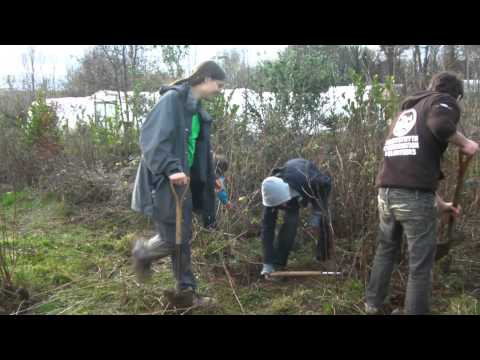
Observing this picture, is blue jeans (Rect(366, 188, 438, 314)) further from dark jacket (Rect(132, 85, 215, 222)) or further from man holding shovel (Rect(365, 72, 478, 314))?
dark jacket (Rect(132, 85, 215, 222))

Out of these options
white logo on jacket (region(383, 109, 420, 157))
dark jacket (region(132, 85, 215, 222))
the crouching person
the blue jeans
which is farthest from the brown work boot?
white logo on jacket (region(383, 109, 420, 157))

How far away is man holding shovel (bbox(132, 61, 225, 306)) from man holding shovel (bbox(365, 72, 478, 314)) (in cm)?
131

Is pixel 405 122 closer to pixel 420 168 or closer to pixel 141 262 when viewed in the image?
pixel 420 168

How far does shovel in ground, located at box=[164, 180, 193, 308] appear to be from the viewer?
3.35m

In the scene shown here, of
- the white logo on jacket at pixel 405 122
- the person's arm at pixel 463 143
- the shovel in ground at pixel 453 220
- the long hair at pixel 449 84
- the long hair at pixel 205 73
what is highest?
the long hair at pixel 205 73

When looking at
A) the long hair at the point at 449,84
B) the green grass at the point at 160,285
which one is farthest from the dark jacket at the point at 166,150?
the long hair at the point at 449,84

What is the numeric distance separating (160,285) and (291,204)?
1329 millimetres

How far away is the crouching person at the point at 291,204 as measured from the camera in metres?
4.16

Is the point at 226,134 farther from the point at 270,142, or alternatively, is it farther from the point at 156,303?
the point at 156,303

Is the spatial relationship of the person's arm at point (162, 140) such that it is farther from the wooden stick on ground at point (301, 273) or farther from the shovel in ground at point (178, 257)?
the wooden stick on ground at point (301, 273)

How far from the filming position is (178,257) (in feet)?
11.3

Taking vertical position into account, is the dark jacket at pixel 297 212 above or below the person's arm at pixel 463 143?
below

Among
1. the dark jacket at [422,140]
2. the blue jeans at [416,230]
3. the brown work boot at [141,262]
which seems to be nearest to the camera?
the dark jacket at [422,140]

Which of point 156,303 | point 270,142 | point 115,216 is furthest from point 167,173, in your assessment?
point 115,216
